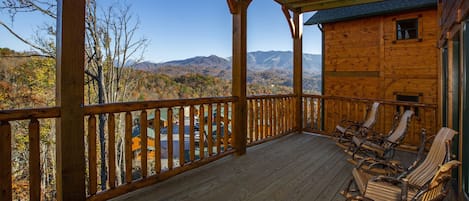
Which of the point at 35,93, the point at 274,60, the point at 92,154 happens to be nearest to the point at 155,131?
the point at 92,154

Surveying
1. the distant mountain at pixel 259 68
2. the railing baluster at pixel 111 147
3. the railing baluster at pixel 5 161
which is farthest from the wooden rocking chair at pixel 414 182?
the distant mountain at pixel 259 68

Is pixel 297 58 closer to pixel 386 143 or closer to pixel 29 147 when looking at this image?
pixel 386 143

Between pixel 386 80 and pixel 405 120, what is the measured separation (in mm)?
4315

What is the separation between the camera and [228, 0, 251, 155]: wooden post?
4.04 meters

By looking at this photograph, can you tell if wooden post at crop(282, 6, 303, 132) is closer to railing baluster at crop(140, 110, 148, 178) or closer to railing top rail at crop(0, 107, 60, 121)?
railing baluster at crop(140, 110, 148, 178)

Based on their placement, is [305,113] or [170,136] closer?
[170,136]

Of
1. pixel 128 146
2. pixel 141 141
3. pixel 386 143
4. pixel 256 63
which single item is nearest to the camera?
pixel 128 146

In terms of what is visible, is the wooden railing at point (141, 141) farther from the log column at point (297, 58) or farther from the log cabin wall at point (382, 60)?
the log cabin wall at point (382, 60)

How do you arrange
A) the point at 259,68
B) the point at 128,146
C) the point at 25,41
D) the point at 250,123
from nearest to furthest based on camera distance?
the point at 128,146 → the point at 250,123 → the point at 25,41 → the point at 259,68

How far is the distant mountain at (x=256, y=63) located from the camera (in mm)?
9729

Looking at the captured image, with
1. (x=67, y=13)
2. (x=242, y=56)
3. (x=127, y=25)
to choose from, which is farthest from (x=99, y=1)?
(x=67, y=13)

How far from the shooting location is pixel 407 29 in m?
7.27

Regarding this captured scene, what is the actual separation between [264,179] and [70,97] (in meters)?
2.26

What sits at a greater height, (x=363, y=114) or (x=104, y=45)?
(x=104, y=45)
